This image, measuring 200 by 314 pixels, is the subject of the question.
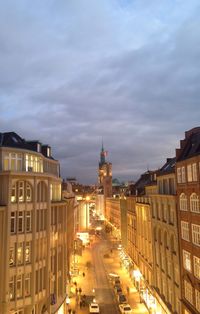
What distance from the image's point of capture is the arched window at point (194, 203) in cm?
3038

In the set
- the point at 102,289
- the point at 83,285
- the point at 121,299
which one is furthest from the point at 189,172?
the point at 83,285

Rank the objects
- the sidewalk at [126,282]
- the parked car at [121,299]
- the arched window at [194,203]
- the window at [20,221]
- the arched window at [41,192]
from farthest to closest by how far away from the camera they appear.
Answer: the parked car at [121,299] < the sidewalk at [126,282] < the arched window at [41,192] < the window at [20,221] < the arched window at [194,203]

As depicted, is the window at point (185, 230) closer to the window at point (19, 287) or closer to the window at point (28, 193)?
the window at point (28, 193)

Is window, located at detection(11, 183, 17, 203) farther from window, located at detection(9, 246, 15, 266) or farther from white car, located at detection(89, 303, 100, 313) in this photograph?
white car, located at detection(89, 303, 100, 313)

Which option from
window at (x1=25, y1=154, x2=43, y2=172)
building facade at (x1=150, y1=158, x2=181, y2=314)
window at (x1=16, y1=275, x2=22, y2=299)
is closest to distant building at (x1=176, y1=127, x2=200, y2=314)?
building facade at (x1=150, y1=158, x2=181, y2=314)

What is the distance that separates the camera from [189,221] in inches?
1282

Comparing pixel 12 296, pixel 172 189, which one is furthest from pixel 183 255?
pixel 12 296

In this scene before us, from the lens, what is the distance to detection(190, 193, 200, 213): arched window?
3038 centimetres

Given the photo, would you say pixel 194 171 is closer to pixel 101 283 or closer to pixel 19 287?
pixel 19 287

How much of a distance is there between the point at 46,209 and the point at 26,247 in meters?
5.72

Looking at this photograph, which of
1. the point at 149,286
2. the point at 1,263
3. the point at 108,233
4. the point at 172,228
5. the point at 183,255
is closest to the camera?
the point at 1,263

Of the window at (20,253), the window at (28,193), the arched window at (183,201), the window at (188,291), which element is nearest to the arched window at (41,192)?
the window at (28,193)

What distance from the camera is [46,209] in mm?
39031

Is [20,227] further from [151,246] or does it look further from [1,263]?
[151,246]
